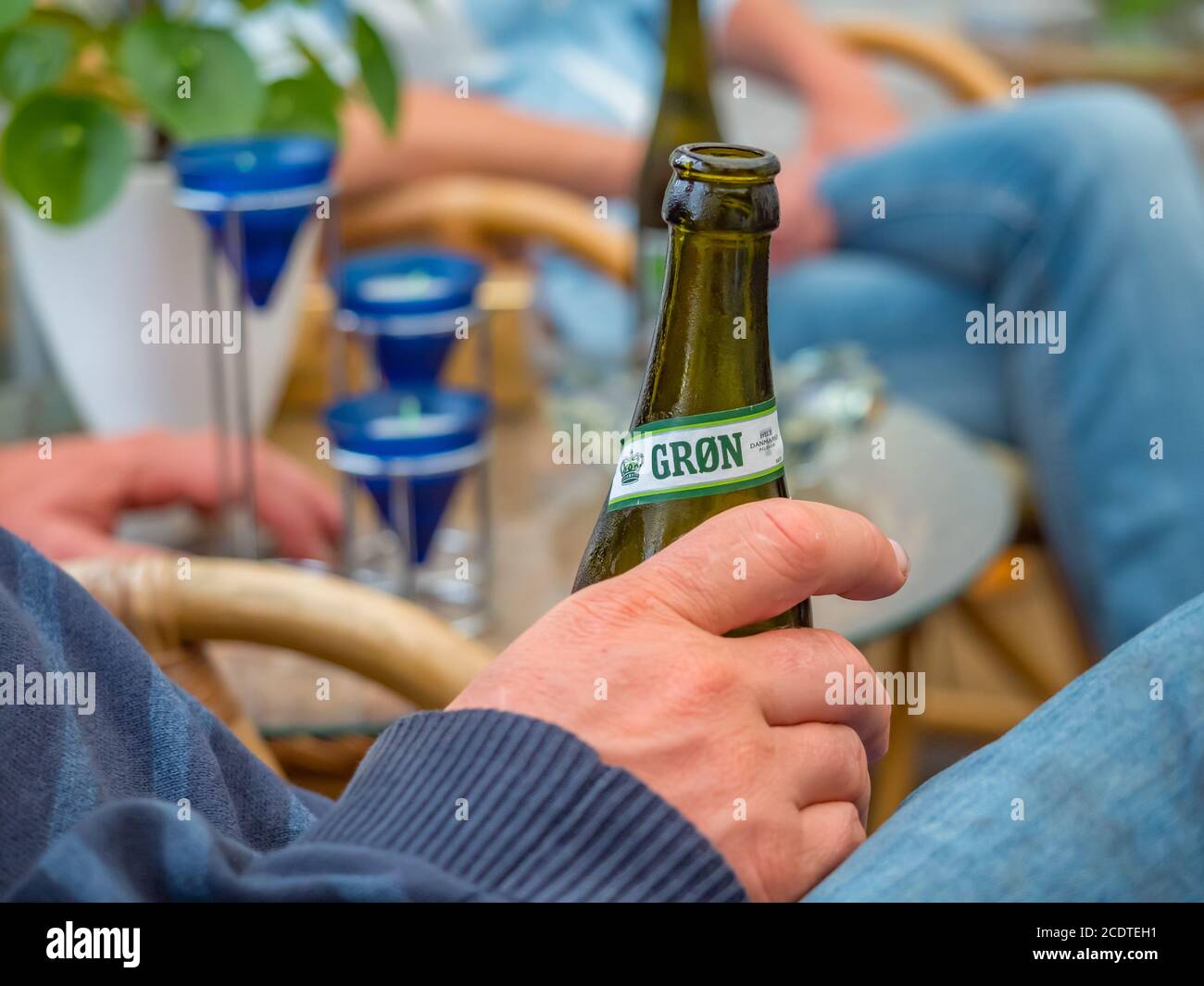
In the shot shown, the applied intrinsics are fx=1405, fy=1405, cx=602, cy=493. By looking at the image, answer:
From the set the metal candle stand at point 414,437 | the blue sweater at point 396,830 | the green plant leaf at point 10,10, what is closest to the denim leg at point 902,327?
the metal candle stand at point 414,437

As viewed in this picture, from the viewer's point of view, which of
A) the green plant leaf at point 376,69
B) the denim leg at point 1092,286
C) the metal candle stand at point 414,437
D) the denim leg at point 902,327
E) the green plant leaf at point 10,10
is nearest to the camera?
the green plant leaf at point 10,10

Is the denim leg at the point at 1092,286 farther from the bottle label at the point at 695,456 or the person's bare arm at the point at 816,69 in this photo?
the bottle label at the point at 695,456

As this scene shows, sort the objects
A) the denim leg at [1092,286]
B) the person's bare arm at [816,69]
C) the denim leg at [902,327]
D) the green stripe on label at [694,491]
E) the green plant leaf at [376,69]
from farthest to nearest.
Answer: the person's bare arm at [816,69] → the denim leg at [902,327] → the denim leg at [1092,286] → the green plant leaf at [376,69] → the green stripe on label at [694,491]

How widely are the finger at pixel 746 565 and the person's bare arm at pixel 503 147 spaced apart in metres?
1.10

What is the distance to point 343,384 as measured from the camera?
0.90 m

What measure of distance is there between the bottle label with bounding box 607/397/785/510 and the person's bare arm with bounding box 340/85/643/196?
41.2 inches

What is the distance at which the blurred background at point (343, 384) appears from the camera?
0.72 m

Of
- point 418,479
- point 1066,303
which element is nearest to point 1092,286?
point 1066,303

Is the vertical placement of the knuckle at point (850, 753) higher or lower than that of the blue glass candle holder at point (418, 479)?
higher

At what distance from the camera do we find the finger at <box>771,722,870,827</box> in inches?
12.8

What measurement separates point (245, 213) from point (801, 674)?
20.2 inches

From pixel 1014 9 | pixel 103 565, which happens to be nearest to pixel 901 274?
pixel 103 565

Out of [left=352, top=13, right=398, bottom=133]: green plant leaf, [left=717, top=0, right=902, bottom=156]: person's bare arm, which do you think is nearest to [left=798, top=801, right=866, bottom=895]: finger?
[left=352, top=13, right=398, bottom=133]: green plant leaf

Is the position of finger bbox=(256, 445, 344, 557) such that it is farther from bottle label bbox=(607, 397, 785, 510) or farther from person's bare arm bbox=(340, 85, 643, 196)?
person's bare arm bbox=(340, 85, 643, 196)
